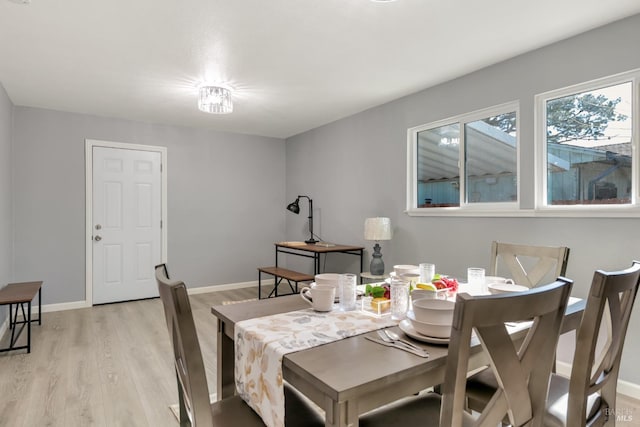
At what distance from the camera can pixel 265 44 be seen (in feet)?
8.57

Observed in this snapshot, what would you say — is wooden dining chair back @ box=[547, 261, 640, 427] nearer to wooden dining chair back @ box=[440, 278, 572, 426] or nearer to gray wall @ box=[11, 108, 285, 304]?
wooden dining chair back @ box=[440, 278, 572, 426]

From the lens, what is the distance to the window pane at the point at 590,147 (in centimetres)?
237

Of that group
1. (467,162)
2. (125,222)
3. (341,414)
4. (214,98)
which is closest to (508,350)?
(341,414)

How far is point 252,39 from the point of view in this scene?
2.54 m

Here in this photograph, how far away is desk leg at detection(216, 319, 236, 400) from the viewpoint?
150 centimetres

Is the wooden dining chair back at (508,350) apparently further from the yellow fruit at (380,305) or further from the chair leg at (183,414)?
the chair leg at (183,414)

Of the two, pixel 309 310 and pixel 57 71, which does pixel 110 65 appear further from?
pixel 309 310

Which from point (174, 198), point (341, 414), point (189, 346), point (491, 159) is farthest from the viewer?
point (174, 198)

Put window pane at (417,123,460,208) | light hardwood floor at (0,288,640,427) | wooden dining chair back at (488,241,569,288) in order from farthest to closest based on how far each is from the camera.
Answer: window pane at (417,123,460,208) < light hardwood floor at (0,288,640,427) < wooden dining chair back at (488,241,569,288)

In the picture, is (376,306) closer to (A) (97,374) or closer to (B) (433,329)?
(B) (433,329)

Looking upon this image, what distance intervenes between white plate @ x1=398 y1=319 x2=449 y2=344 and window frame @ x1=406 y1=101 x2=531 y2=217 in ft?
6.37

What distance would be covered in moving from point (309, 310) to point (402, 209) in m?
2.54

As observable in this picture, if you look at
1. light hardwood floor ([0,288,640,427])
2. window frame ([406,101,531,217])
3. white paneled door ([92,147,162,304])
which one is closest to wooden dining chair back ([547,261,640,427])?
light hardwood floor ([0,288,640,427])

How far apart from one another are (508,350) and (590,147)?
2285 mm
